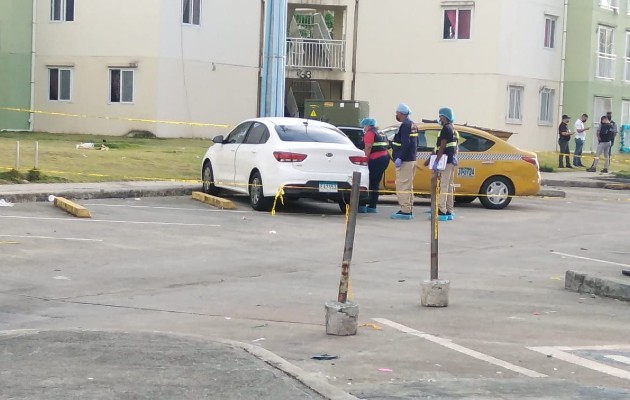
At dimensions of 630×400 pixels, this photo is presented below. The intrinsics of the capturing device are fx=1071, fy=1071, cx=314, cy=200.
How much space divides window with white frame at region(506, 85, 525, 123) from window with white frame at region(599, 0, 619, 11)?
22.5ft

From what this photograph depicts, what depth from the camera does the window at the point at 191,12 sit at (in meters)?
37.0

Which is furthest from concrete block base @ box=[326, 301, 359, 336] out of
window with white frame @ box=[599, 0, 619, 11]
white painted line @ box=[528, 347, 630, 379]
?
window with white frame @ box=[599, 0, 619, 11]

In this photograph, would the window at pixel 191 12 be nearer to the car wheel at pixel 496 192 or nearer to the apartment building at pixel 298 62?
the apartment building at pixel 298 62

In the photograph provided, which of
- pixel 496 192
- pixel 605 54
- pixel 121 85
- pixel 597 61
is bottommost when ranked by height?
pixel 496 192

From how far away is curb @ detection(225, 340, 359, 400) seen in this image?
6348 millimetres

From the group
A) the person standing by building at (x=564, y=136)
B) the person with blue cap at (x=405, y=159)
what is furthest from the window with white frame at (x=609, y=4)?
the person with blue cap at (x=405, y=159)

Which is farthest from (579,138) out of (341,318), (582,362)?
(582,362)

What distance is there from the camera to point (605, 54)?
150ft

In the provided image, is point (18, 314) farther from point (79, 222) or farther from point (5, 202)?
point (5, 202)

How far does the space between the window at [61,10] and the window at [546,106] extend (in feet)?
60.9

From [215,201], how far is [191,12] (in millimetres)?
20071

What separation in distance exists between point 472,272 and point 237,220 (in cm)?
505

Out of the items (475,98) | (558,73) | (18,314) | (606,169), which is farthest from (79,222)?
(558,73)

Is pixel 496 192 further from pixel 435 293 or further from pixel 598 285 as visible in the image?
pixel 435 293
